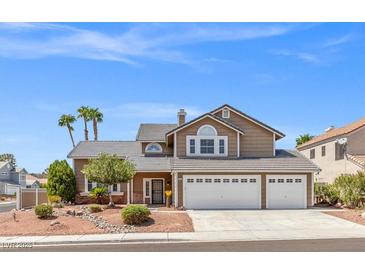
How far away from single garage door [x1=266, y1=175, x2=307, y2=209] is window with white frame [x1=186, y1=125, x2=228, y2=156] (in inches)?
167

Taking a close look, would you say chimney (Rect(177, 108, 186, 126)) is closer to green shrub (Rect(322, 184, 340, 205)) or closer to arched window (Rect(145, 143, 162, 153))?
arched window (Rect(145, 143, 162, 153))

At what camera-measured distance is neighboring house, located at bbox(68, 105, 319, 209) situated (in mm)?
29328

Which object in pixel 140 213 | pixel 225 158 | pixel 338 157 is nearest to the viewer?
pixel 140 213

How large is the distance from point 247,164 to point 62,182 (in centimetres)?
1328

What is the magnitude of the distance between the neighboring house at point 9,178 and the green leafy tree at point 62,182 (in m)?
47.3

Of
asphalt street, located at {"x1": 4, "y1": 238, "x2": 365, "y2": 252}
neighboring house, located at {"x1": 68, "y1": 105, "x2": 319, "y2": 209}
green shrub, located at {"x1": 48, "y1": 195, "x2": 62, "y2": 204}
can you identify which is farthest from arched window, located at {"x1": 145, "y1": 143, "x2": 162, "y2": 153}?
asphalt street, located at {"x1": 4, "y1": 238, "x2": 365, "y2": 252}

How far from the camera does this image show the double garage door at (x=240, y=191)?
29.2m

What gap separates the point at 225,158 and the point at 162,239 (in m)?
14.7

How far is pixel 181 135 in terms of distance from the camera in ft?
104

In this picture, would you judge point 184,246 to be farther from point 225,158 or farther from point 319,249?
point 225,158

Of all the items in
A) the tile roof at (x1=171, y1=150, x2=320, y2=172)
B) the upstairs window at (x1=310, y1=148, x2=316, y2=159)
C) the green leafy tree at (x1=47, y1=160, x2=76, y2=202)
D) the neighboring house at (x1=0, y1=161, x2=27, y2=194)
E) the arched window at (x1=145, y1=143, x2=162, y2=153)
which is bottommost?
the neighboring house at (x1=0, y1=161, x2=27, y2=194)

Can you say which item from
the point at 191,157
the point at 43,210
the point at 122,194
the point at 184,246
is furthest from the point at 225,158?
A: the point at 184,246

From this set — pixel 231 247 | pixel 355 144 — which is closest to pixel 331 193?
pixel 355 144

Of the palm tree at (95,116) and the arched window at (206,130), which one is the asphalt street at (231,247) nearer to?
the arched window at (206,130)
